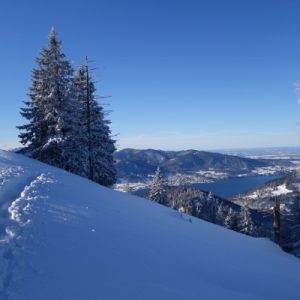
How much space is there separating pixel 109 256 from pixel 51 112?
1966 cm

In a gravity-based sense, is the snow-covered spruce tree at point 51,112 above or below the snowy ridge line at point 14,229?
above

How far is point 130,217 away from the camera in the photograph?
1187cm

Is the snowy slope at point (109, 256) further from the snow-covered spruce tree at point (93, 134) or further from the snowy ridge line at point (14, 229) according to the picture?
the snow-covered spruce tree at point (93, 134)

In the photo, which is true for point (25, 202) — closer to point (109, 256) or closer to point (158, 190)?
point (109, 256)

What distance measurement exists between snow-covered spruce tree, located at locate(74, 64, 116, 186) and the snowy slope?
45.7ft

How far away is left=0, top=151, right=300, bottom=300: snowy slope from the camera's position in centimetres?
576

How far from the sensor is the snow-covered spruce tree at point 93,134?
27500 mm

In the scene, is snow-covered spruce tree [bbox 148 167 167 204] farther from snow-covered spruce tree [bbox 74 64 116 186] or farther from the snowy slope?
the snowy slope

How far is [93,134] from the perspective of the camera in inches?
1125

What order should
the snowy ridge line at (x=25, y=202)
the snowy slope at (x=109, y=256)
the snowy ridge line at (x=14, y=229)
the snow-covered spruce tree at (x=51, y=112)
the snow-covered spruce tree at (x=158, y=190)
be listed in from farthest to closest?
the snow-covered spruce tree at (x=158, y=190) → the snow-covered spruce tree at (x=51, y=112) → the snowy ridge line at (x=25, y=202) → the snowy slope at (x=109, y=256) → the snowy ridge line at (x=14, y=229)

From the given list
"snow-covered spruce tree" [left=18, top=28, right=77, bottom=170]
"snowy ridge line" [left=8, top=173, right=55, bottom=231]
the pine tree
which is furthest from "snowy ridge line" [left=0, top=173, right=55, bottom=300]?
the pine tree

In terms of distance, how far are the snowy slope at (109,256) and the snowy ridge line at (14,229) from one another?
17 mm

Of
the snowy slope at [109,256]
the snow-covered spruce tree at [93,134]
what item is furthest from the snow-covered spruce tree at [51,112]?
the snowy slope at [109,256]

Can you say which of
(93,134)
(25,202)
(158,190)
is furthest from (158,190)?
(25,202)
